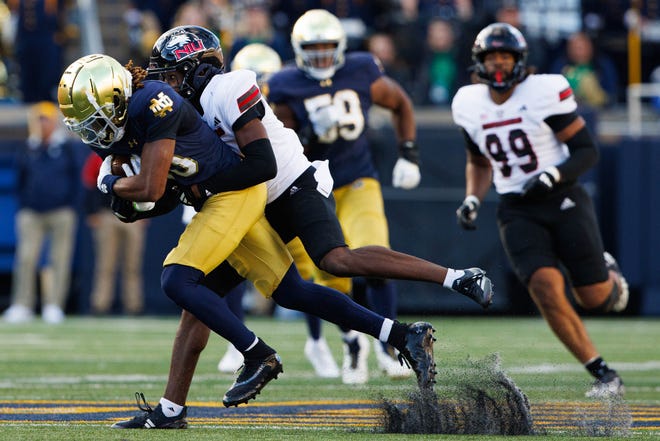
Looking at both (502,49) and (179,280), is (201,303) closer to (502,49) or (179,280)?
(179,280)

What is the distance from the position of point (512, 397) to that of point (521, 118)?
6.87 feet

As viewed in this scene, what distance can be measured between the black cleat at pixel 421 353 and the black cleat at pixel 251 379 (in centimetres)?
48

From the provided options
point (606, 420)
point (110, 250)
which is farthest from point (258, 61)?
point (110, 250)

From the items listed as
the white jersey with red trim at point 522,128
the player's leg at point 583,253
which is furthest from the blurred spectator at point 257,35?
the player's leg at point 583,253

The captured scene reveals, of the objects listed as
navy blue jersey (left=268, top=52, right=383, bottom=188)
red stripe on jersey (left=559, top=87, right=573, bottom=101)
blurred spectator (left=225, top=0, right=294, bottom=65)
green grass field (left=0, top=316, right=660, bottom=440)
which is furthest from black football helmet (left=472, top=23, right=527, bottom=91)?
blurred spectator (left=225, top=0, right=294, bottom=65)

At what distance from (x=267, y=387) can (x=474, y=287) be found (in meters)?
1.93

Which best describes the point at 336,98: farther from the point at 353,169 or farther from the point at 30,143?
the point at 30,143

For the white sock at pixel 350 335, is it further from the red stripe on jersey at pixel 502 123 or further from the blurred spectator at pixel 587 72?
the blurred spectator at pixel 587 72

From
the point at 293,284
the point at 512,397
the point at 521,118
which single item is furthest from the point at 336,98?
the point at 512,397

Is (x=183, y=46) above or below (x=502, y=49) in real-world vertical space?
above

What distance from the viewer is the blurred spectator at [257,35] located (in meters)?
12.3

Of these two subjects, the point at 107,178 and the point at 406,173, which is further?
the point at 406,173

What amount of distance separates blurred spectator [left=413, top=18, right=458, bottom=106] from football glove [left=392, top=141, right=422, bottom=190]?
212 inches

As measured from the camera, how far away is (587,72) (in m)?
12.7
